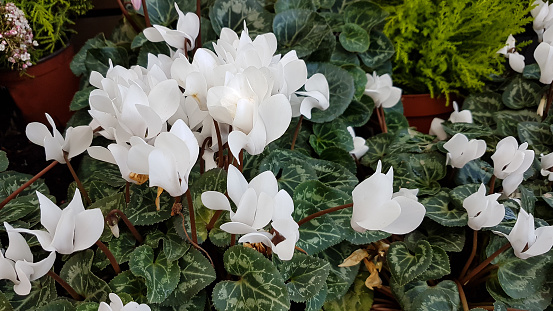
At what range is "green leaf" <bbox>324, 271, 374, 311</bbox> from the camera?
0.75m

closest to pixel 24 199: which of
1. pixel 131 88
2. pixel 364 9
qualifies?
pixel 131 88

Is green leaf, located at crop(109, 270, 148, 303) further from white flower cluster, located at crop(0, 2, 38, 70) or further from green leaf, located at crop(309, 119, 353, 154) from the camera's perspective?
white flower cluster, located at crop(0, 2, 38, 70)

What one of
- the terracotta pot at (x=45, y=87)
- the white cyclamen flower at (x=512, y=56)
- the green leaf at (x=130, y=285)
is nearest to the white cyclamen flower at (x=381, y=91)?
the white cyclamen flower at (x=512, y=56)

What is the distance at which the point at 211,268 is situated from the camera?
601mm

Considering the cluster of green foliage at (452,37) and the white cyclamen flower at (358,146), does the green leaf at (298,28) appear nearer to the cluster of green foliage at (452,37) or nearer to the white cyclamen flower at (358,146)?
the white cyclamen flower at (358,146)

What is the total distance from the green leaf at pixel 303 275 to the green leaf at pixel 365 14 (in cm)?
74

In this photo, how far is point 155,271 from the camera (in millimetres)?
596

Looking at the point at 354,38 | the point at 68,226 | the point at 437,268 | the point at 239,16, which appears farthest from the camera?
the point at 354,38

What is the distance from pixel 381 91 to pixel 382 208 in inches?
24.9

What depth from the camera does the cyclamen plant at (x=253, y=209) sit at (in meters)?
0.50

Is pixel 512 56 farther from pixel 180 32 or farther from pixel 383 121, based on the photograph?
pixel 180 32

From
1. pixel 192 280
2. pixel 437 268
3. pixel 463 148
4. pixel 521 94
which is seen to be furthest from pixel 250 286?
pixel 521 94

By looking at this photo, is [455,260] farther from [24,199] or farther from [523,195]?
[24,199]

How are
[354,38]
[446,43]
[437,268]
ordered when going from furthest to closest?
1. [446,43]
2. [354,38]
3. [437,268]
